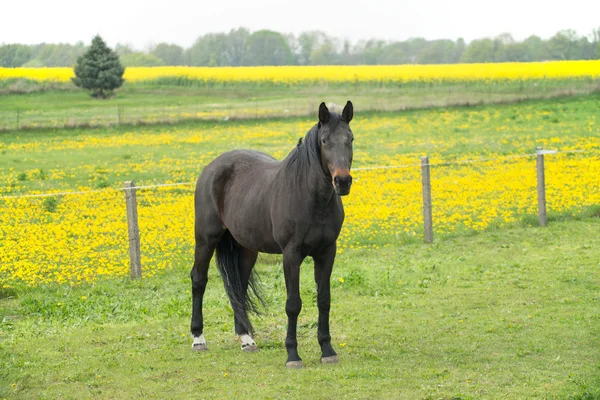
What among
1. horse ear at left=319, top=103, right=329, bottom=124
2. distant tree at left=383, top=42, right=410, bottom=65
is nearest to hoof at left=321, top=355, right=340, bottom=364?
horse ear at left=319, top=103, right=329, bottom=124

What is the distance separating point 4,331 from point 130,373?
96.2 inches

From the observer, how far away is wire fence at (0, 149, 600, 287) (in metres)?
11.9

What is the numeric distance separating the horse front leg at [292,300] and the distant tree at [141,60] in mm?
69876

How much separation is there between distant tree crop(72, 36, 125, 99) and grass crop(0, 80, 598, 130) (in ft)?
2.48

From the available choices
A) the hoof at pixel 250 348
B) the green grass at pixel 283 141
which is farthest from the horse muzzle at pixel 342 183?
the green grass at pixel 283 141

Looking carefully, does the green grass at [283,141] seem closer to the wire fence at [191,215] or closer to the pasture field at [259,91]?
the pasture field at [259,91]

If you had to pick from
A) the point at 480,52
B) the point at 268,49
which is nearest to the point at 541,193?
the point at 480,52

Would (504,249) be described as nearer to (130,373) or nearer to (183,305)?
(183,305)

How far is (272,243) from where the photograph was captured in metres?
7.34

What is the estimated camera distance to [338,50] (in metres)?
104

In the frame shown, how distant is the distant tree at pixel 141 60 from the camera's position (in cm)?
7462

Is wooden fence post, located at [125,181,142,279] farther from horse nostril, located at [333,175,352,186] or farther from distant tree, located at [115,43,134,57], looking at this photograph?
distant tree, located at [115,43,134,57]

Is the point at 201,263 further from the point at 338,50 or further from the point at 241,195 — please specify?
the point at 338,50

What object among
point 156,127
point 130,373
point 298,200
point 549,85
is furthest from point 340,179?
point 549,85
